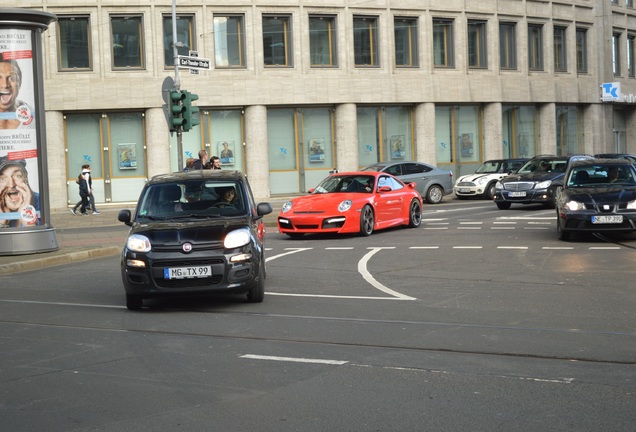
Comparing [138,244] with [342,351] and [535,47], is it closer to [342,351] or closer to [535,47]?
[342,351]

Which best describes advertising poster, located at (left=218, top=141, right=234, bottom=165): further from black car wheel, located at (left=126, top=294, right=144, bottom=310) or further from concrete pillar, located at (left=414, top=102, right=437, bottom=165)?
black car wheel, located at (left=126, top=294, right=144, bottom=310)

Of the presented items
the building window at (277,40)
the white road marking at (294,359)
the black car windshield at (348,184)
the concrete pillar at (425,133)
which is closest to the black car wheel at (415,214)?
the black car windshield at (348,184)

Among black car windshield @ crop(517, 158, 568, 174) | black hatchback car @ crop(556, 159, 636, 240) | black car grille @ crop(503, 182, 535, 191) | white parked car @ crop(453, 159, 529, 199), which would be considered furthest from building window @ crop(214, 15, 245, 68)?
black hatchback car @ crop(556, 159, 636, 240)

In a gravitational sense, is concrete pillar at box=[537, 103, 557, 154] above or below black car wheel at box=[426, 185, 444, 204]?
above

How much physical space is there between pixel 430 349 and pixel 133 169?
103 feet

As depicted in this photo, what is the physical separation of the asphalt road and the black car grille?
1347cm

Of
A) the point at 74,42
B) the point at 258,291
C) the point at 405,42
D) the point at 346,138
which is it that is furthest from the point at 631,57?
the point at 258,291

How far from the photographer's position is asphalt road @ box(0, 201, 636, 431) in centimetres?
650

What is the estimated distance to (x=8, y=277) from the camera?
632 inches

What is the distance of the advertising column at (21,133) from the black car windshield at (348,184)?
6.46 m

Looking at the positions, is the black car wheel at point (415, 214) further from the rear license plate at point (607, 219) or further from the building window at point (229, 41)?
the building window at point (229, 41)

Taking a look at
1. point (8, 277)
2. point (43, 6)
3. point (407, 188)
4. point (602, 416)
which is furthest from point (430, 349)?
point (43, 6)

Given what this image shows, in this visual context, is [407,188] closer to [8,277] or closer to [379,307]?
[8,277]

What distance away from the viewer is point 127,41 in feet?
127
